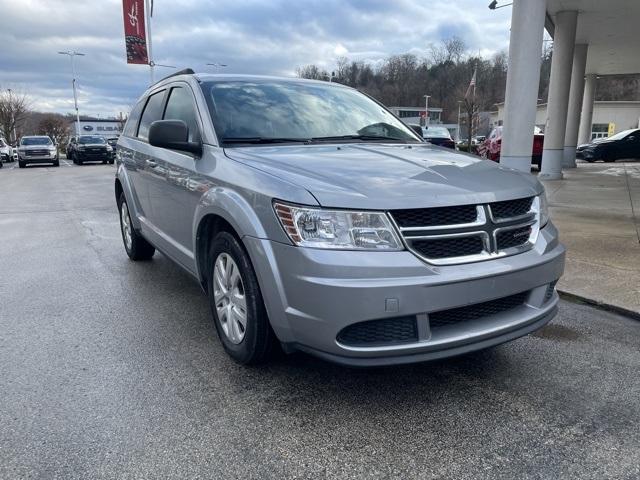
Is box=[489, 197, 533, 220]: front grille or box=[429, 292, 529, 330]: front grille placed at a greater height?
box=[489, 197, 533, 220]: front grille

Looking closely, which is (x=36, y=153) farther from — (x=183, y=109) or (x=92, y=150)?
(x=183, y=109)

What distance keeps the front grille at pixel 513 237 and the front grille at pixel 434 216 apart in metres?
0.23

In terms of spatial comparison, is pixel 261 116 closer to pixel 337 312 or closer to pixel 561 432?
pixel 337 312

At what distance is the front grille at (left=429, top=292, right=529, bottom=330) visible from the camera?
2574mm

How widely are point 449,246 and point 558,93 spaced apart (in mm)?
14464

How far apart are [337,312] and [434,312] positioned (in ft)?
1.57

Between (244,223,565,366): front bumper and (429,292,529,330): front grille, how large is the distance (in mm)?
28

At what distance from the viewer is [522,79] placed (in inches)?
349

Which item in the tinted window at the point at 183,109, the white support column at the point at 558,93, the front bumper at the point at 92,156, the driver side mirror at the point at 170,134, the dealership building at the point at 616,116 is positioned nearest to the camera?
the driver side mirror at the point at 170,134

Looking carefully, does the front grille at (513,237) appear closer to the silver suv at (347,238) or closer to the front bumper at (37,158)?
the silver suv at (347,238)

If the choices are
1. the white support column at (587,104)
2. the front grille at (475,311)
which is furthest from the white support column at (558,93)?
the white support column at (587,104)

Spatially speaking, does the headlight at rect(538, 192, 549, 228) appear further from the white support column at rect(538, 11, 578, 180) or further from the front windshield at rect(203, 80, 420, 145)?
the white support column at rect(538, 11, 578, 180)

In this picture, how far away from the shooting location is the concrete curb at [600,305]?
13.6 feet

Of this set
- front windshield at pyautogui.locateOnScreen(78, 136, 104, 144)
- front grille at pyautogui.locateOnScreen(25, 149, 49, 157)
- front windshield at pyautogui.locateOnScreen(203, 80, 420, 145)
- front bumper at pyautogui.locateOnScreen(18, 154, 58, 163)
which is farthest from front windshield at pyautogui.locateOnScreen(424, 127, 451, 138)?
front grille at pyautogui.locateOnScreen(25, 149, 49, 157)
